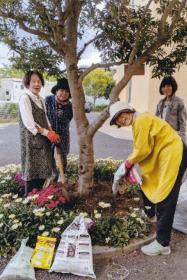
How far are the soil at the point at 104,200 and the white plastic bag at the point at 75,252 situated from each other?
0.83m

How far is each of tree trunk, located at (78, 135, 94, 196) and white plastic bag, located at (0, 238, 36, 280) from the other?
152cm

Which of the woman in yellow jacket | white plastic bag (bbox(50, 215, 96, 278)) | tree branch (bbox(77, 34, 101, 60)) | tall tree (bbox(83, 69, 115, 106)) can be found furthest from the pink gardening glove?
tall tree (bbox(83, 69, 115, 106))

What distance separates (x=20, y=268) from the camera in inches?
120

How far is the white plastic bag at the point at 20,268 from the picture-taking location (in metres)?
2.96

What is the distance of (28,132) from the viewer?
425cm

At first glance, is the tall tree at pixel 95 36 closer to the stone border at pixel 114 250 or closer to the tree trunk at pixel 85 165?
the tree trunk at pixel 85 165

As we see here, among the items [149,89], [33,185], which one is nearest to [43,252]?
[33,185]

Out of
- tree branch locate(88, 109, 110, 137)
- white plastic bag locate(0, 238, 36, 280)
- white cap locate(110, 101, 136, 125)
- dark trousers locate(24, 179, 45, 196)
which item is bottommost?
white plastic bag locate(0, 238, 36, 280)

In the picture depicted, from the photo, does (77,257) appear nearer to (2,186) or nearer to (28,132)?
(28,132)

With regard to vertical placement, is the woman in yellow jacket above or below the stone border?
above

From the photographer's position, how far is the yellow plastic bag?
321 cm

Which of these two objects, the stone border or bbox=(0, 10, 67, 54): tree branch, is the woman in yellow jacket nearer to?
the stone border

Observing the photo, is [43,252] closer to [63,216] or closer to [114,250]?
[63,216]

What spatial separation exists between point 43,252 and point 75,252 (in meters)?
0.32
